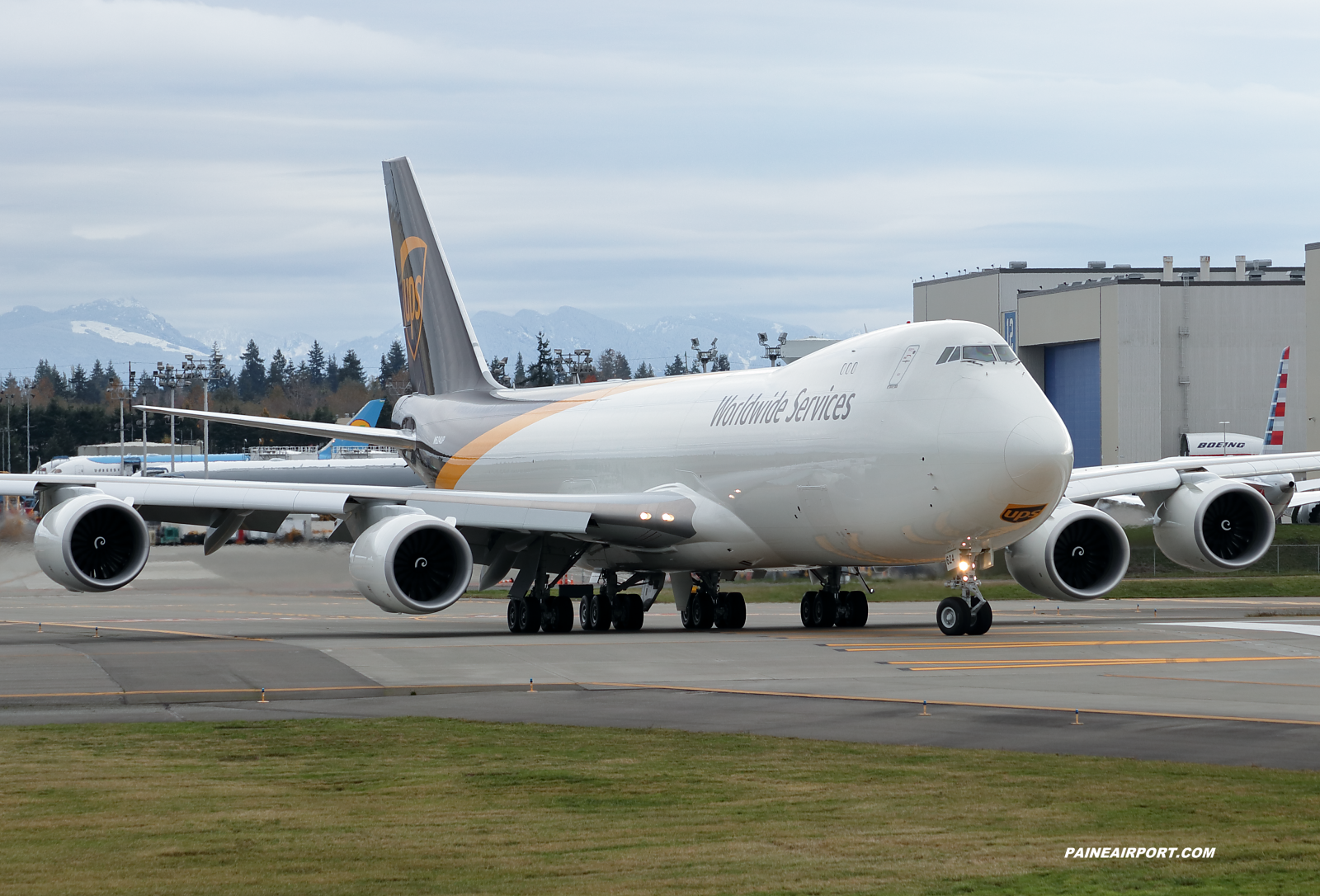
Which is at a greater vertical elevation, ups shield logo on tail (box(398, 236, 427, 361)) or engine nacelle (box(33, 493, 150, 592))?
ups shield logo on tail (box(398, 236, 427, 361))

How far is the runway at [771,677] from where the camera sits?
1537cm

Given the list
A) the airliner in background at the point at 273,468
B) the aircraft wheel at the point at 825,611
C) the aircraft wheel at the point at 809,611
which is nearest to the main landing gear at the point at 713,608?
the aircraft wheel at the point at 809,611

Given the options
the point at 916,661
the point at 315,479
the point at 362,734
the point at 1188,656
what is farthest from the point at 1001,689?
the point at 315,479

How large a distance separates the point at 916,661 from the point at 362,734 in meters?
9.37

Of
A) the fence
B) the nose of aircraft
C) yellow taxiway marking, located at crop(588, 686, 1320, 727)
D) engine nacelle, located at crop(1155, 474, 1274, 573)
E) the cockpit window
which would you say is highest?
the cockpit window

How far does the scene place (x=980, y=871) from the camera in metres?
8.88

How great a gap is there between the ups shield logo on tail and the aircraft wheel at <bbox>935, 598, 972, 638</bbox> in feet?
64.9

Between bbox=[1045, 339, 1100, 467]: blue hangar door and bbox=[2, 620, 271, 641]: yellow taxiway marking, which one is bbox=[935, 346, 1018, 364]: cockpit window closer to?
bbox=[2, 620, 271, 641]: yellow taxiway marking

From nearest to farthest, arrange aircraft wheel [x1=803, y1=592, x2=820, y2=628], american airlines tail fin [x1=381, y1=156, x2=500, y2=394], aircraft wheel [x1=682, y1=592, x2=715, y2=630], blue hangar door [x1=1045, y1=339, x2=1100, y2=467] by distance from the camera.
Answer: aircraft wheel [x1=803, y1=592, x2=820, y2=628], aircraft wheel [x1=682, y1=592, x2=715, y2=630], american airlines tail fin [x1=381, y1=156, x2=500, y2=394], blue hangar door [x1=1045, y1=339, x2=1100, y2=467]

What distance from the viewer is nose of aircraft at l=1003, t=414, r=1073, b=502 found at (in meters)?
24.5

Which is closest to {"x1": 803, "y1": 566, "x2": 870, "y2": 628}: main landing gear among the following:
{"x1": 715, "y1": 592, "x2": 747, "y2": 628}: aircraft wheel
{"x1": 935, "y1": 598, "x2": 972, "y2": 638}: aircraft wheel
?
{"x1": 715, "y1": 592, "x2": 747, "y2": 628}: aircraft wheel

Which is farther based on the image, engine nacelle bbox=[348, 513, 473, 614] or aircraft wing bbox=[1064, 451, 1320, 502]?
aircraft wing bbox=[1064, 451, 1320, 502]

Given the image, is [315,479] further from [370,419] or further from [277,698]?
[277,698]

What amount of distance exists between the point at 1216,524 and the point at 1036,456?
7643mm
